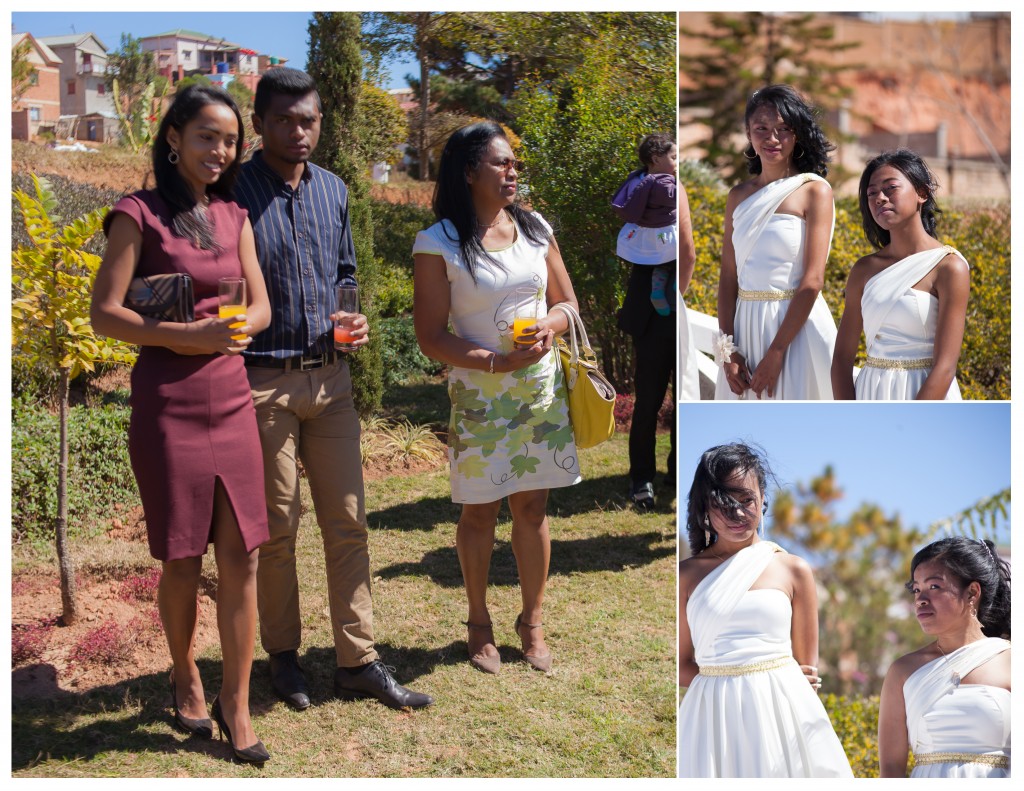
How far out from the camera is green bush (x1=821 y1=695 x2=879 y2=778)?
468cm

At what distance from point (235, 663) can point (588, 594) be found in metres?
1.70

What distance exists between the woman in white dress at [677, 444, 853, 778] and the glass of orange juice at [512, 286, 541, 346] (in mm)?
850

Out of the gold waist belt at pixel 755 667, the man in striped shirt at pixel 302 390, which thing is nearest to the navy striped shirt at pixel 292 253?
the man in striped shirt at pixel 302 390

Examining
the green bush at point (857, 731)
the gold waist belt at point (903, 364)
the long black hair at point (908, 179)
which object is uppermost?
the long black hair at point (908, 179)

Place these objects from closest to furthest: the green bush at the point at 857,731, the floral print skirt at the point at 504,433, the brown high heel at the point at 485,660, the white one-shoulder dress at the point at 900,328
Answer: the white one-shoulder dress at the point at 900,328 → the floral print skirt at the point at 504,433 → the brown high heel at the point at 485,660 → the green bush at the point at 857,731

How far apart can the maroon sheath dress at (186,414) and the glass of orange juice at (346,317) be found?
0.36 metres

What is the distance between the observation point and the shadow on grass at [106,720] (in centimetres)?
338

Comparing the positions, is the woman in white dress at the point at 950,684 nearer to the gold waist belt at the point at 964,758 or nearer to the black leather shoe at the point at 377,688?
the gold waist belt at the point at 964,758

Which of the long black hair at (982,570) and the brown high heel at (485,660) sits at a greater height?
the long black hair at (982,570)

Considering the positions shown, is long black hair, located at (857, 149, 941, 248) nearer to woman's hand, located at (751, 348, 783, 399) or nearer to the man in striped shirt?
woman's hand, located at (751, 348, 783, 399)

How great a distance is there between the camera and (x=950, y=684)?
2938 mm

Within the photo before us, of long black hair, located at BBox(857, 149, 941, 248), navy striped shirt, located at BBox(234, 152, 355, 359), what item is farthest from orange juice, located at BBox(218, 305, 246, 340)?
long black hair, located at BBox(857, 149, 941, 248)

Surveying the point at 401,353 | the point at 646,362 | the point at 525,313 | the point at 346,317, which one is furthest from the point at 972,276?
the point at 346,317

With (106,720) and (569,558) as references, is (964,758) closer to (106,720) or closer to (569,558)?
(569,558)
